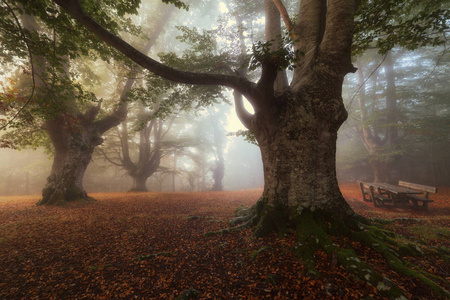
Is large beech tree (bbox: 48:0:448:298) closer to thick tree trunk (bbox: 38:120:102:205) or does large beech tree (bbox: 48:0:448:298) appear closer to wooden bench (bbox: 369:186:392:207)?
wooden bench (bbox: 369:186:392:207)

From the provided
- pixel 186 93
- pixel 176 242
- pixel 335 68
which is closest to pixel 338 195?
pixel 335 68

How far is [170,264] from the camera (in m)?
3.45

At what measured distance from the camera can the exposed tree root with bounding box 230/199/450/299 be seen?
2588mm

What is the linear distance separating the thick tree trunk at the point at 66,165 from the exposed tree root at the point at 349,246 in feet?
32.3

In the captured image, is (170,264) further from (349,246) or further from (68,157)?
(68,157)

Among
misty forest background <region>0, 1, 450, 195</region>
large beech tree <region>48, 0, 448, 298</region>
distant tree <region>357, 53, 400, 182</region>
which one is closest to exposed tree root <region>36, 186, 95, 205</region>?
misty forest background <region>0, 1, 450, 195</region>

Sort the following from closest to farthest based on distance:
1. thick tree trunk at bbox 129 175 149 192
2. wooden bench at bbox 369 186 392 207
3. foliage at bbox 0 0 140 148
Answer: foliage at bbox 0 0 140 148
wooden bench at bbox 369 186 392 207
thick tree trunk at bbox 129 175 149 192

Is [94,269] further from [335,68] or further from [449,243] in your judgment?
[449,243]

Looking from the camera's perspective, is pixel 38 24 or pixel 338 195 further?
pixel 38 24

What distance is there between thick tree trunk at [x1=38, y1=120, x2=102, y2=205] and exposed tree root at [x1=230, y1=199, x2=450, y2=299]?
985cm

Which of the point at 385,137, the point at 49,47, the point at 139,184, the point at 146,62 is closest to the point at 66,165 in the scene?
the point at 49,47

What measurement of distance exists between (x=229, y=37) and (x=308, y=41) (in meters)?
5.74

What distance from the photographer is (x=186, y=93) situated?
8430 mm

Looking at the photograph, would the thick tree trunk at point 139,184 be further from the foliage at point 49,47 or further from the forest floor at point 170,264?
the forest floor at point 170,264
